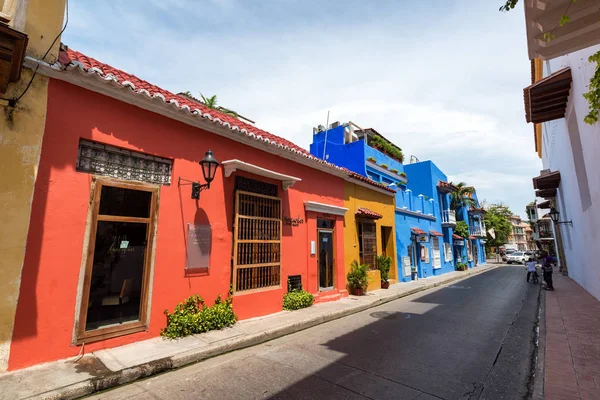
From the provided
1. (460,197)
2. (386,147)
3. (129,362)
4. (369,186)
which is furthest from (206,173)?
(460,197)

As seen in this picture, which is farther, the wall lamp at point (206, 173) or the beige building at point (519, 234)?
the beige building at point (519, 234)

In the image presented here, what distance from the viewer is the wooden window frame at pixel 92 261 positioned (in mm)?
4664

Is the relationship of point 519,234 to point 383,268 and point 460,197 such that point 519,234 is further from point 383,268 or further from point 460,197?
point 383,268

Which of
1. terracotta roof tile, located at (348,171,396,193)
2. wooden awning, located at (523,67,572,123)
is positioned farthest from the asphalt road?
wooden awning, located at (523,67,572,123)

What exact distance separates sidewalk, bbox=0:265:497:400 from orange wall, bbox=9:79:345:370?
0.29 m

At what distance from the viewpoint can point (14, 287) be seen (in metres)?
4.01

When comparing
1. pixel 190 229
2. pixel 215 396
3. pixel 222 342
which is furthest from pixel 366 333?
pixel 190 229

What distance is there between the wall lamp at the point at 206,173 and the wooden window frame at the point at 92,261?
0.75 meters

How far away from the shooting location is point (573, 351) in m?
5.08

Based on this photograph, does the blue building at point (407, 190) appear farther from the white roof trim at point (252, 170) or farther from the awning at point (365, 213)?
the white roof trim at point (252, 170)

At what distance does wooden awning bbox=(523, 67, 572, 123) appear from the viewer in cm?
721

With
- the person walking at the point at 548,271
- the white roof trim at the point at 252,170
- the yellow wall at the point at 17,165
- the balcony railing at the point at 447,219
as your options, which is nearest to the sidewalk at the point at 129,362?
the yellow wall at the point at 17,165

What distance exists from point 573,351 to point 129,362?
25.0 ft

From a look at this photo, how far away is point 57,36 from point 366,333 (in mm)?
8378
